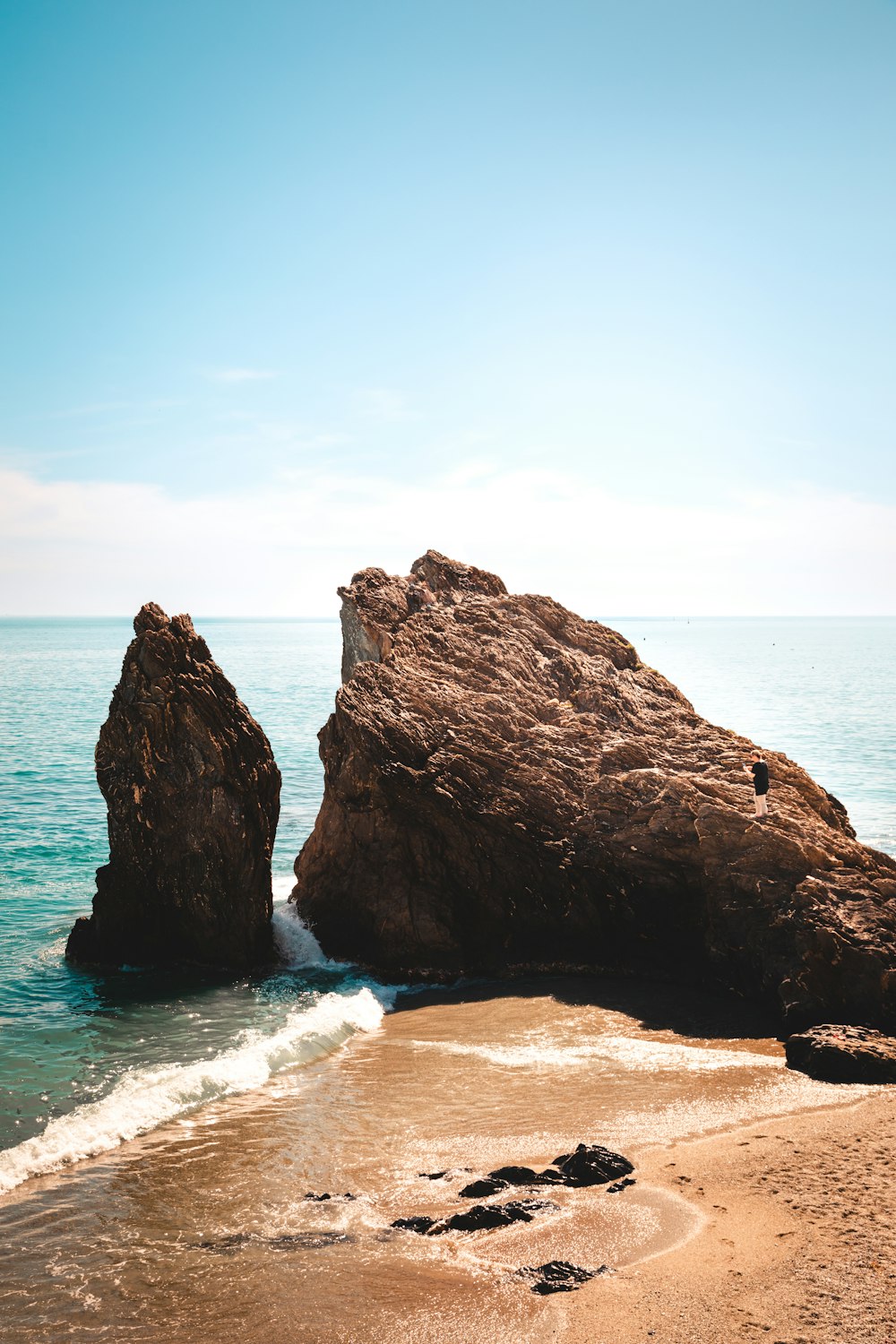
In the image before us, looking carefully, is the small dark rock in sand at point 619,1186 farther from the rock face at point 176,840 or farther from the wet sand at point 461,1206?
the rock face at point 176,840

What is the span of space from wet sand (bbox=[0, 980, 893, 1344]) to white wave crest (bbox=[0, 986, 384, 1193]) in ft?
1.00

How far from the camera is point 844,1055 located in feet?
38.1

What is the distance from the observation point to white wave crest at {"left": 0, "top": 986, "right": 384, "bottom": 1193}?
10.2 metres

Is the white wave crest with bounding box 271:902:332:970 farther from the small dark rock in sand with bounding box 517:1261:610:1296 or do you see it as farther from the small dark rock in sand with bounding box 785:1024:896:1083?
the small dark rock in sand with bounding box 517:1261:610:1296

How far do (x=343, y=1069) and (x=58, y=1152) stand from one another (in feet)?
11.5

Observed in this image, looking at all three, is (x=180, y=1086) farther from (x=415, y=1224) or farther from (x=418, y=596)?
(x=418, y=596)

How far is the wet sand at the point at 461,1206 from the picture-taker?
7281 mm

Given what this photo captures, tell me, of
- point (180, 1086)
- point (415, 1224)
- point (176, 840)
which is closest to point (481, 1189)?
point (415, 1224)

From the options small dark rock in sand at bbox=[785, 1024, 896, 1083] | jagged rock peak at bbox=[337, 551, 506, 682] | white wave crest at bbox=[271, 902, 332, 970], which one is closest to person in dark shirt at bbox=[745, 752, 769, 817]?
small dark rock in sand at bbox=[785, 1024, 896, 1083]

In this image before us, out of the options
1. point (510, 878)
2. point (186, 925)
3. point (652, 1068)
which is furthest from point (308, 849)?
point (652, 1068)

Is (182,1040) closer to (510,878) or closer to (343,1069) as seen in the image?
(343,1069)

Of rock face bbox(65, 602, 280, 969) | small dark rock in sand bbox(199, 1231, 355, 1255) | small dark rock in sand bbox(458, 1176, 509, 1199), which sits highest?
rock face bbox(65, 602, 280, 969)

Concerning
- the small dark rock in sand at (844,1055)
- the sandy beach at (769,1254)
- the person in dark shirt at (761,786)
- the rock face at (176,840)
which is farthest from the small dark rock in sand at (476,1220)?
the rock face at (176,840)

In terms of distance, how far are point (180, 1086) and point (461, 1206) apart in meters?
4.47
